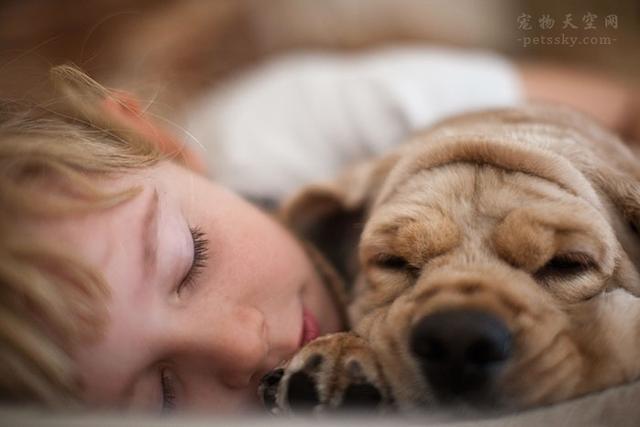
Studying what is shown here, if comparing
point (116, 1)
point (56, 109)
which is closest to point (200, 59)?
point (116, 1)

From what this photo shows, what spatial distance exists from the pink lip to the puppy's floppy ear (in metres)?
0.28

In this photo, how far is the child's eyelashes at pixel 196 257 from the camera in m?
1.21

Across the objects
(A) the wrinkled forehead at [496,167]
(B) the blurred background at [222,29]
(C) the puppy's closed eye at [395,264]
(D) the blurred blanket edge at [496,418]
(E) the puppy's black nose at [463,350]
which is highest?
(B) the blurred background at [222,29]

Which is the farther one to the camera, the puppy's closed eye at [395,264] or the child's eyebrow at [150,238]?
the puppy's closed eye at [395,264]

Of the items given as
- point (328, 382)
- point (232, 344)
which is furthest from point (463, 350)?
point (232, 344)

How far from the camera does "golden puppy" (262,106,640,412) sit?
1.01 metres

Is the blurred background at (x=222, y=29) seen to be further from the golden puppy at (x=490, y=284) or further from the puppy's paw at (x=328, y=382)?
the puppy's paw at (x=328, y=382)

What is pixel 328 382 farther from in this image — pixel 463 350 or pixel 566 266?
pixel 566 266

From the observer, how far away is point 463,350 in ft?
3.28

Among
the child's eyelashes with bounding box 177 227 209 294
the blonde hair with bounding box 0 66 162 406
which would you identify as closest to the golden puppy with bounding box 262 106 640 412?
the child's eyelashes with bounding box 177 227 209 294

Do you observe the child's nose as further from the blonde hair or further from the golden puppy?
the blonde hair

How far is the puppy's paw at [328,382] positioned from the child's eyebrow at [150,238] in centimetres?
29

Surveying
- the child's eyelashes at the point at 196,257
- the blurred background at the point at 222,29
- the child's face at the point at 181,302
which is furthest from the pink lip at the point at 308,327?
the blurred background at the point at 222,29

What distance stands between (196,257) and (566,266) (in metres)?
0.68
